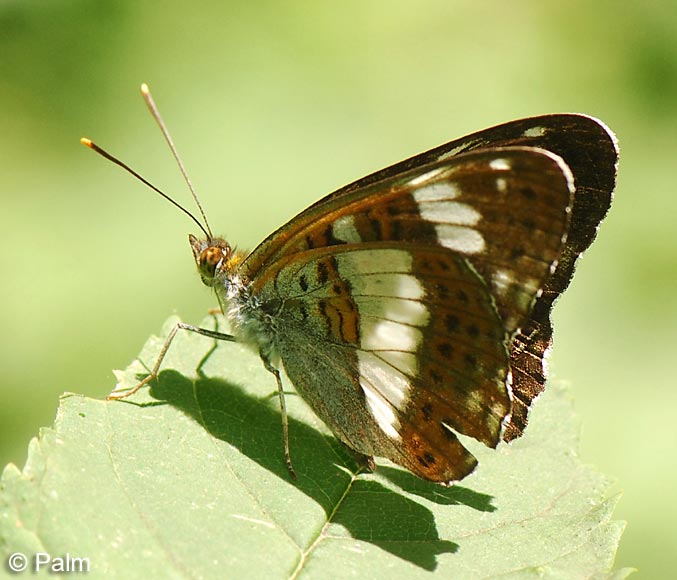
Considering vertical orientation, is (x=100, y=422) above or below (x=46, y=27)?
below

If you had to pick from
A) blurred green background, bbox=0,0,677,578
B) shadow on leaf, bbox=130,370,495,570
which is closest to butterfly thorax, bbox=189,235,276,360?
shadow on leaf, bbox=130,370,495,570

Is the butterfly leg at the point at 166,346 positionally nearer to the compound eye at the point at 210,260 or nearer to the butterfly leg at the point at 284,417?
the butterfly leg at the point at 284,417

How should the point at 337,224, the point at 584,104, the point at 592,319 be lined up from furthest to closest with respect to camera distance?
the point at 584,104
the point at 592,319
the point at 337,224

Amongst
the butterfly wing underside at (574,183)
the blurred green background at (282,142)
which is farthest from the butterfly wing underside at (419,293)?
the blurred green background at (282,142)

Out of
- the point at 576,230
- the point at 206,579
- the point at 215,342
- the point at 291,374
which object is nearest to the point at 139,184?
the point at 215,342

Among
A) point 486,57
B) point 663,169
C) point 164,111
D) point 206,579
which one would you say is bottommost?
point 206,579

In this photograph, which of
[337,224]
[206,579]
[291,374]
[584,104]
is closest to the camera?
[206,579]

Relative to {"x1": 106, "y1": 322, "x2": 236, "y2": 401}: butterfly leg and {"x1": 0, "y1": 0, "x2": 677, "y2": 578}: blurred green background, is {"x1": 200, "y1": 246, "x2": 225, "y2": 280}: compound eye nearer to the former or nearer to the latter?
{"x1": 106, "y1": 322, "x2": 236, "y2": 401}: butterfly leg

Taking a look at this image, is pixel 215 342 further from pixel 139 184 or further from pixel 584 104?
pixel 584 104
